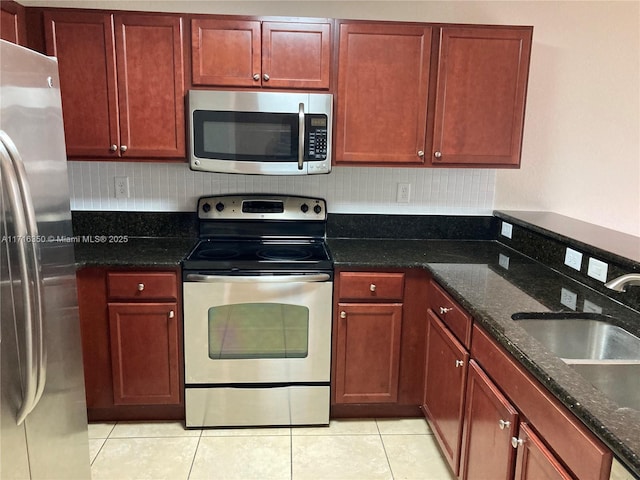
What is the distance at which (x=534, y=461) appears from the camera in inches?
53.2

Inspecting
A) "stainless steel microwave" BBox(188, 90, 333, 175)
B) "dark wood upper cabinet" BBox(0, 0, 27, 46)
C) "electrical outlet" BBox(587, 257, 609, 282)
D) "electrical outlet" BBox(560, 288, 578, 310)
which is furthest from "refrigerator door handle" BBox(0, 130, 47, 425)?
"electrical outlet" BBox(587, 257, 609, 282)

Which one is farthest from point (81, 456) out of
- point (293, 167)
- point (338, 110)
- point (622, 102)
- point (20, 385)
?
point (622, 102)

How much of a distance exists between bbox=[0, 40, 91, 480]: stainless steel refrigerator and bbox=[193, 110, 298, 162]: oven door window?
883mm

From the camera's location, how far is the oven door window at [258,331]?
239cm

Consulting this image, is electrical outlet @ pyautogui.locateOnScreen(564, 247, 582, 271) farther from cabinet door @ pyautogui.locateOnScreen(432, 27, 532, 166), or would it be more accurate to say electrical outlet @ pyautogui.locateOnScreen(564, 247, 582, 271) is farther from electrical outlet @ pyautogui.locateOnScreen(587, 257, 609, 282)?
cabinet door @ pyautogui.locateOnScreen(432, 27, 532, 166)

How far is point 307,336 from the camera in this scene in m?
2.44

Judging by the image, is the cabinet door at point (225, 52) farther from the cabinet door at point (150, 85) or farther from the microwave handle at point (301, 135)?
the microwave handle at point (301, 135)

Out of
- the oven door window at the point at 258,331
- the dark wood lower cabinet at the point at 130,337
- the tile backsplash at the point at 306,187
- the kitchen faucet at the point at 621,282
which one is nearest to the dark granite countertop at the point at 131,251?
the dark wood lower cabinet at the point at 130,337

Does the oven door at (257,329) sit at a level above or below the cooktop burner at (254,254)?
below

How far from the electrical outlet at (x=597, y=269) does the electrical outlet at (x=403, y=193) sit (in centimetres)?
110

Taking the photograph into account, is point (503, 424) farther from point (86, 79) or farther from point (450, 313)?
point (86, 79)

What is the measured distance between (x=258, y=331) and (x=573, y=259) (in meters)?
1.47

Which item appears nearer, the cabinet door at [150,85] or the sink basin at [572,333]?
the sink basin at [572,333]

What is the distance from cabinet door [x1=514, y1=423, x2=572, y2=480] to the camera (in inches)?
48.6
